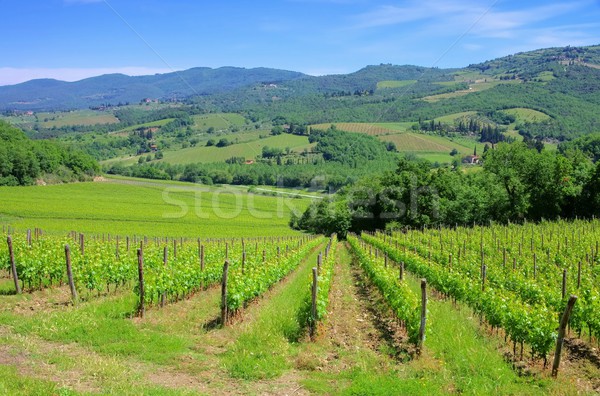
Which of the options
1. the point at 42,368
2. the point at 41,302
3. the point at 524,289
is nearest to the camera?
the point at 42,368

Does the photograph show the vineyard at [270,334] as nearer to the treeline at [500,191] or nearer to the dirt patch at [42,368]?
the dirt patch at [42,368]

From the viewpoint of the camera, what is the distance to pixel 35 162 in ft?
279

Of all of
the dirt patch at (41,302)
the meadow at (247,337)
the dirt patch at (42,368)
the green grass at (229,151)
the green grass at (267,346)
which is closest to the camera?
the dirt patch at (42,368)

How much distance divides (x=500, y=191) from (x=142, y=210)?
177ft

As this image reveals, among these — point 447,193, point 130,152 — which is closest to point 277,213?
point 447,193

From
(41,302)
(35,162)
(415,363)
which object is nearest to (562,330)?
(415,363)

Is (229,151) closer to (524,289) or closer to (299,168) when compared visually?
(299,168)

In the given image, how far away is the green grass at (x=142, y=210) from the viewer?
5484 centimetres

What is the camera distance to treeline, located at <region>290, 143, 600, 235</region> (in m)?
53.0

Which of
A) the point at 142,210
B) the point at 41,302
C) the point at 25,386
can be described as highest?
the point at 25,386

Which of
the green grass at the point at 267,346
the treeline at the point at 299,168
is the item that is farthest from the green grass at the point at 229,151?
the green grass at the point at 267,346

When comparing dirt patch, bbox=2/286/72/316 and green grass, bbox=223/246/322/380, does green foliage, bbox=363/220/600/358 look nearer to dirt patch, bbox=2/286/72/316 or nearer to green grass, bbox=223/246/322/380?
green grass, bbox=223/246/322/380

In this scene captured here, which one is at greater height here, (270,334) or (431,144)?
(431,144)

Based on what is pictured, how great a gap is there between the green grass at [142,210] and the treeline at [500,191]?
20.3m
